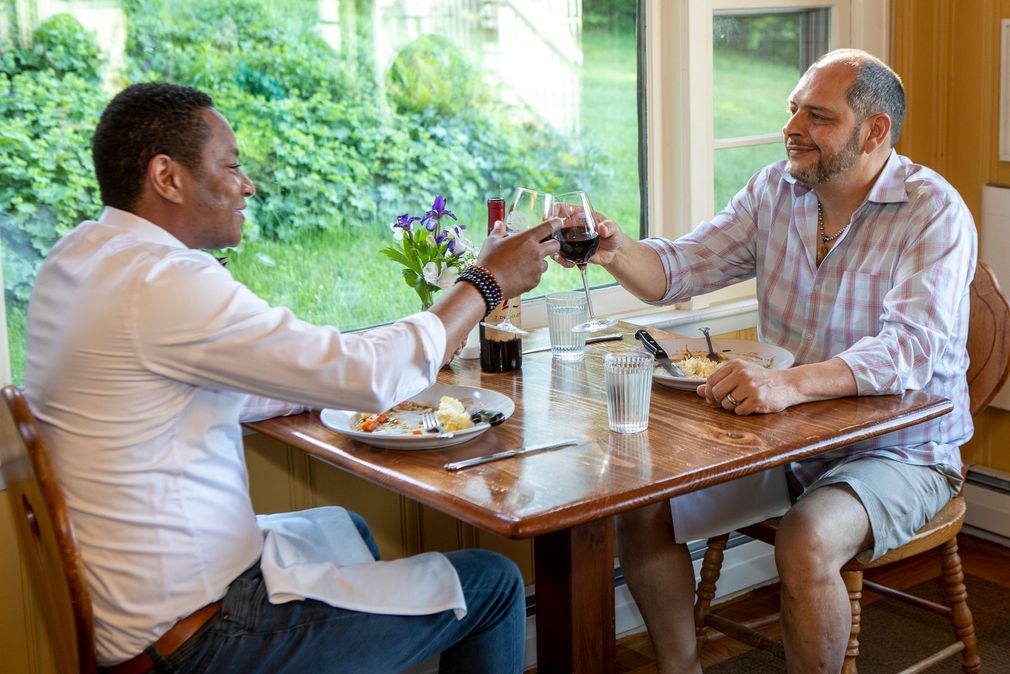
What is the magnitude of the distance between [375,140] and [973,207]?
1.69 meters

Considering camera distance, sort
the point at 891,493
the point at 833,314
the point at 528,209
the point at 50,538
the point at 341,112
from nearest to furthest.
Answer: the point at 50,538 → the point at 528,209 → the point at 891,493 → the point at 833,314 → the point at 341,112

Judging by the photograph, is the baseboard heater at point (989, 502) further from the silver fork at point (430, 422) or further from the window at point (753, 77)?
the silver fork at point (430, 422)

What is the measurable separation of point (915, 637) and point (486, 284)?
162 cm

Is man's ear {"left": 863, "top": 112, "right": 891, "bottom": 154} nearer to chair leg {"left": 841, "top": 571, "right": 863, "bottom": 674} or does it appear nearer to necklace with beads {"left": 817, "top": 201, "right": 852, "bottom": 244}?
necklace with beads {"left": 817, "top": 201, "right": 852, "bottom": 244}

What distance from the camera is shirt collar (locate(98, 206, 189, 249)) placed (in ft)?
5.31

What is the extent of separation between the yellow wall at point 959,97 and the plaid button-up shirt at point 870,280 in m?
0.92

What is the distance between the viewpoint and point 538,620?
1.87 m

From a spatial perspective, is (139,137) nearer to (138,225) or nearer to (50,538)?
(138,225)

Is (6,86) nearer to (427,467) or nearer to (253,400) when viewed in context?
(253,400)

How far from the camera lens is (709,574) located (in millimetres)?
2510

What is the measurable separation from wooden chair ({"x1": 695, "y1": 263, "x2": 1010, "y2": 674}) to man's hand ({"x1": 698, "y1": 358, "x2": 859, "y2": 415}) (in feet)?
1.26

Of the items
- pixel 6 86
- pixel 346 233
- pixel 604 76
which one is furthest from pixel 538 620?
pixel 604 76

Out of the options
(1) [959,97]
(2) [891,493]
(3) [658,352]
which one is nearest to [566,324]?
(3) [658,352]

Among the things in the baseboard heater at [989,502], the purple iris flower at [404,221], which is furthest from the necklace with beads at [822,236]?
the baseboard heater at [989,502]
